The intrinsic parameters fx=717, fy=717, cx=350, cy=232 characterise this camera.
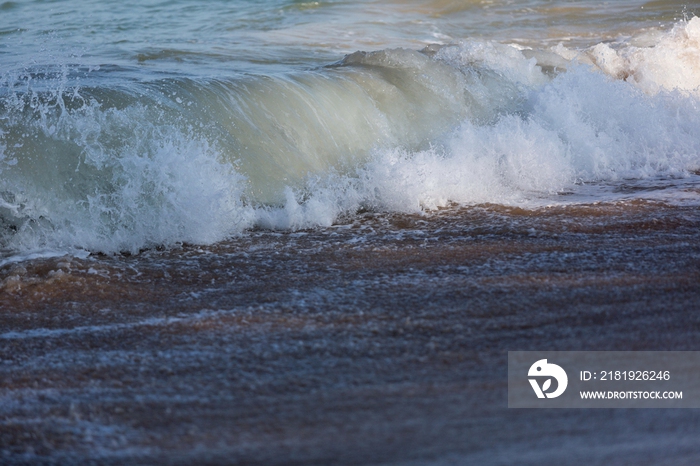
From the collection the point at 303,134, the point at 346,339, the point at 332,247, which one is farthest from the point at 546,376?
the point at 303,134

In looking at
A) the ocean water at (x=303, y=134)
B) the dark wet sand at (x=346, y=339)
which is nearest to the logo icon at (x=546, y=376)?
the dark wet sand at (x=346, y=339)

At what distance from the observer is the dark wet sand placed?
93.6 inches

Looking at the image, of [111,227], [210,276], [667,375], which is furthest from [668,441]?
[111,227]

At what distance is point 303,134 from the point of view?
18.7ft

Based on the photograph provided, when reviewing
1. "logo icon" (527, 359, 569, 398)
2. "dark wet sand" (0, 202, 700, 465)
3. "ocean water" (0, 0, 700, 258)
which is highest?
"ocean water" (0, 0, 700, 258)

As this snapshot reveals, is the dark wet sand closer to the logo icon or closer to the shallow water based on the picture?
the shallow water

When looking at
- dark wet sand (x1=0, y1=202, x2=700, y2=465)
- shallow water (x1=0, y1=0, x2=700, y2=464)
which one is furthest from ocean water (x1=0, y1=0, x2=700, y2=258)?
dark wet sand (x1=0, y1=202, x2=700, y2=465)

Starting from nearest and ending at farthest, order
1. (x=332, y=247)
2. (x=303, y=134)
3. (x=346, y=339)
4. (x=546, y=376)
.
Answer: (x=546, y=376) → (x=346, y=339) → (x=332, y=247) → (x=303, y=134)

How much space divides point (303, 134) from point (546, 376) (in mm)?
3466

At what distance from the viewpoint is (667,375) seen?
8.82 feet

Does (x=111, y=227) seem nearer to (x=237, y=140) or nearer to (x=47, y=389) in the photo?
(x=237, y=140)

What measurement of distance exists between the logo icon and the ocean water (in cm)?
225

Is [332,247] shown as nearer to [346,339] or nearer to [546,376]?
[346,339]

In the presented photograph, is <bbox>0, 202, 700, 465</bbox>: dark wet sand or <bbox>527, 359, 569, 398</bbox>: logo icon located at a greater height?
<bbox>0, 202, 700, 465</bbox>: dark wet sand
